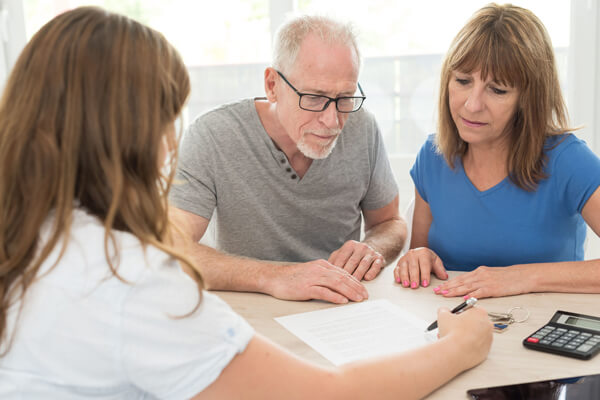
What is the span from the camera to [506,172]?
1.66 meters

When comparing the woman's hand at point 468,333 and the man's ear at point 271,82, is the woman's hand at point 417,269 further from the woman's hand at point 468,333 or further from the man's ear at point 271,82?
the man's ear at point 271,82

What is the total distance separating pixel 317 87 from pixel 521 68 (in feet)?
1.75

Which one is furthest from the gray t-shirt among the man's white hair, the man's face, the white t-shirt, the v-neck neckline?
the white t-shirt

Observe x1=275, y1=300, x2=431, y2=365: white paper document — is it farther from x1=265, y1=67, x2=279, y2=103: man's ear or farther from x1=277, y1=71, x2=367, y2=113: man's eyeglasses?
x1=265, y1=67, x2=279, y2=103: man's ear

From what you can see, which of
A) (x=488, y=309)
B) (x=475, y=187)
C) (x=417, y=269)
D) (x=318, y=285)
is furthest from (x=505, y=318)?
(x=475, y=187)

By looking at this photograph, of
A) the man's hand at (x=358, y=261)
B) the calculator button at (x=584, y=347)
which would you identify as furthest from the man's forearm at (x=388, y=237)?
the calculator button at (x=584, y=347)

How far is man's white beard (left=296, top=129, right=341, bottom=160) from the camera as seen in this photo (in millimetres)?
1747

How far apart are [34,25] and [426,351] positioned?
3258 mm

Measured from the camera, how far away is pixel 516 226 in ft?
5.32

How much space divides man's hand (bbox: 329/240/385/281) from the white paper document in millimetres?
175

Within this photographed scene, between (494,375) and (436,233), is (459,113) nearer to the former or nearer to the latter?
(436,233)

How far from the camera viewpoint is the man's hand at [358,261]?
1.52 meters

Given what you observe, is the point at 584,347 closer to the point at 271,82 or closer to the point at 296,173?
the point at 296,173

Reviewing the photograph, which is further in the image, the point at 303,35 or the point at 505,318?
the point at 303,35
